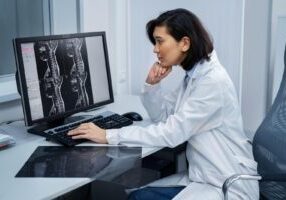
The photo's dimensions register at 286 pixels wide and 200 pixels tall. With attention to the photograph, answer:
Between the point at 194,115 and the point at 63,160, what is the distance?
0.49 m

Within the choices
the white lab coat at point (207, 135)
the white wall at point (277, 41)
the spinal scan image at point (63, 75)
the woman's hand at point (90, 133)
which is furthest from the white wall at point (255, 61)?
the woman's hand at point (90, 133)

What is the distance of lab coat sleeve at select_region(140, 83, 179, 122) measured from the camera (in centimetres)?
184

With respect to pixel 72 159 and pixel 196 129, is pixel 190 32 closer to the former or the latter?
pixel 196 129

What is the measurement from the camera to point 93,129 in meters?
1.59

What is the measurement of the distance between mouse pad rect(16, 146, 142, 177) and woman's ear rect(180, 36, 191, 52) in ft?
1.37

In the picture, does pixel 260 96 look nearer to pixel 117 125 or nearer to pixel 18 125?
pixel 117 125

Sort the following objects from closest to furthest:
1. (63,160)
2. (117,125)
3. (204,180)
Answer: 1. (63,160)
2. (204,180)
3. (117,125)

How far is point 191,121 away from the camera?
1.50m

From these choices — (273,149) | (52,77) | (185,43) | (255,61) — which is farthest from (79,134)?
(255,61)

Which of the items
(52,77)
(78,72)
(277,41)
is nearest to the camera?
(52,77)

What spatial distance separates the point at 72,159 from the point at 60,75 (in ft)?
1.43

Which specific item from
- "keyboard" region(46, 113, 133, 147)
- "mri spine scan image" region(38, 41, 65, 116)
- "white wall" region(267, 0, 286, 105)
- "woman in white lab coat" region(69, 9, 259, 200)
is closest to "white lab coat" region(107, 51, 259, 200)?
"woman in white lab coat" region(69, 9, 259, 200)

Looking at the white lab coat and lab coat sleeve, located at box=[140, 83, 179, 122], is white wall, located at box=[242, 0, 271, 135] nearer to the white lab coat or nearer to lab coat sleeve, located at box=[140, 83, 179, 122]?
lab coat sleeve, located at box=[140, 83, 179, 122]

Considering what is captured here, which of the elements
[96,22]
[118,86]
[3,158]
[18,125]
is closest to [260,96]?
[118,86]
